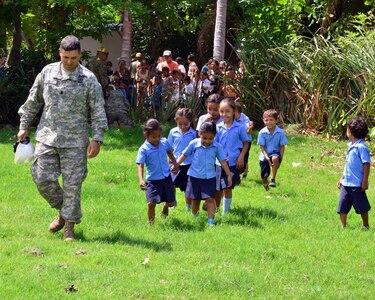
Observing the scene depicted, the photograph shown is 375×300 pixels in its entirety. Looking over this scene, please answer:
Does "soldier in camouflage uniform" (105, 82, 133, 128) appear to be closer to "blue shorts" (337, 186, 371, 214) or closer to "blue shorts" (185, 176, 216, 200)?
"blue shorts" (185, 176, 216, 200)

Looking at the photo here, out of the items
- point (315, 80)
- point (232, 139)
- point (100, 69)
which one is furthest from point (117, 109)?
point (232, 139)

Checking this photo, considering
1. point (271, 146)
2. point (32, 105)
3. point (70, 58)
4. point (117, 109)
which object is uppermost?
point (70, 58)

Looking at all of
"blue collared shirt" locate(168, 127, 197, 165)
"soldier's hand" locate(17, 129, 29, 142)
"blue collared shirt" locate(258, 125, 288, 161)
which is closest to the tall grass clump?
"blue collared shirt" locate(258, 125, 288, 161)

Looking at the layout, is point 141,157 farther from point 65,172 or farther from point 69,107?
point 69,107

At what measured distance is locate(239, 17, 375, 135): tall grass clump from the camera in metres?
17.0

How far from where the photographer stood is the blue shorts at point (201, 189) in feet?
31.6

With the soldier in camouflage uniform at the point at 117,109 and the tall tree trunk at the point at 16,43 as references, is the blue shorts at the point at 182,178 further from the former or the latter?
the tall tree trunk at the point at 16,43

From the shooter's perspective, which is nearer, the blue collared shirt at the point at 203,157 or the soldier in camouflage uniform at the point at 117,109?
the blue collared shirt at the point at 203,157

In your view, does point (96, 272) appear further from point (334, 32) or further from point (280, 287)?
point (334, 32)

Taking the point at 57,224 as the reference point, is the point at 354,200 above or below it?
above

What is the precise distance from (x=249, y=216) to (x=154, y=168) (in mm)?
1407

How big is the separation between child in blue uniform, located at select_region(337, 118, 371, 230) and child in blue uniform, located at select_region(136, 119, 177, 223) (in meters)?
1.98

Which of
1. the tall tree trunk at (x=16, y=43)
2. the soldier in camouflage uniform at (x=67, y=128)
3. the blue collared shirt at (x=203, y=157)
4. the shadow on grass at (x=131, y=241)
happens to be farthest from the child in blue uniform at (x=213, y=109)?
the tall tree trunk at (x=16, y=43)

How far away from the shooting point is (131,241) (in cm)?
859
